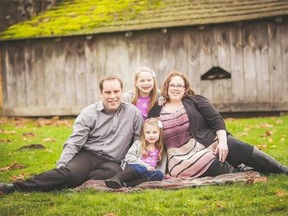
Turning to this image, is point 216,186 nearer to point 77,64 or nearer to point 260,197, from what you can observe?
point 260,197

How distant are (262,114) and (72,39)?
674cm

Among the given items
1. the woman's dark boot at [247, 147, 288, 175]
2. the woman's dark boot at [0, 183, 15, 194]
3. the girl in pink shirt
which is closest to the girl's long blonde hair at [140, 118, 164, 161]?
the girl in pink shirt

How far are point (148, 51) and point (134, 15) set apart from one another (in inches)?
52.0

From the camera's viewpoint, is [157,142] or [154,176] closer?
[154,176]

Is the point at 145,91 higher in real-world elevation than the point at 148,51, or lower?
lower

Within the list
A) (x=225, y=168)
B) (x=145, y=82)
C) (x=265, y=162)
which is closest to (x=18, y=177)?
(x=145, y=82)

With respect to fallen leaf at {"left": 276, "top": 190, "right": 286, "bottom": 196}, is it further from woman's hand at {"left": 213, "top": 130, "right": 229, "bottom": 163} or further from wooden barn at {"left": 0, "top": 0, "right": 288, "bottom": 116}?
wooden barn at {"left": 0, "top": 0, "right": 288, "bottom": 116}

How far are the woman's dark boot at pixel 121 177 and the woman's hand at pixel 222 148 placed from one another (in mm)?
1113

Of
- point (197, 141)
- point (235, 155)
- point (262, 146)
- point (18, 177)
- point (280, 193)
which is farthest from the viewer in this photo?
point (262, 146)

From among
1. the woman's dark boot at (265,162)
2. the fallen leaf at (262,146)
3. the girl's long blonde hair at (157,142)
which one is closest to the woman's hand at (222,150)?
the woman's dark boot at (265,162)

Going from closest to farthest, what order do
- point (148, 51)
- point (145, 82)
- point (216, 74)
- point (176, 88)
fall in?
point (176, 88) → point (145, 82) → point (216, 74) → point (148, 51)

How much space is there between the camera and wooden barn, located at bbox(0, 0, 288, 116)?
46.7ft

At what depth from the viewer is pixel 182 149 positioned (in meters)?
6.53

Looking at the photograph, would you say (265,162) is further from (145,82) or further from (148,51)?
(148,51)
